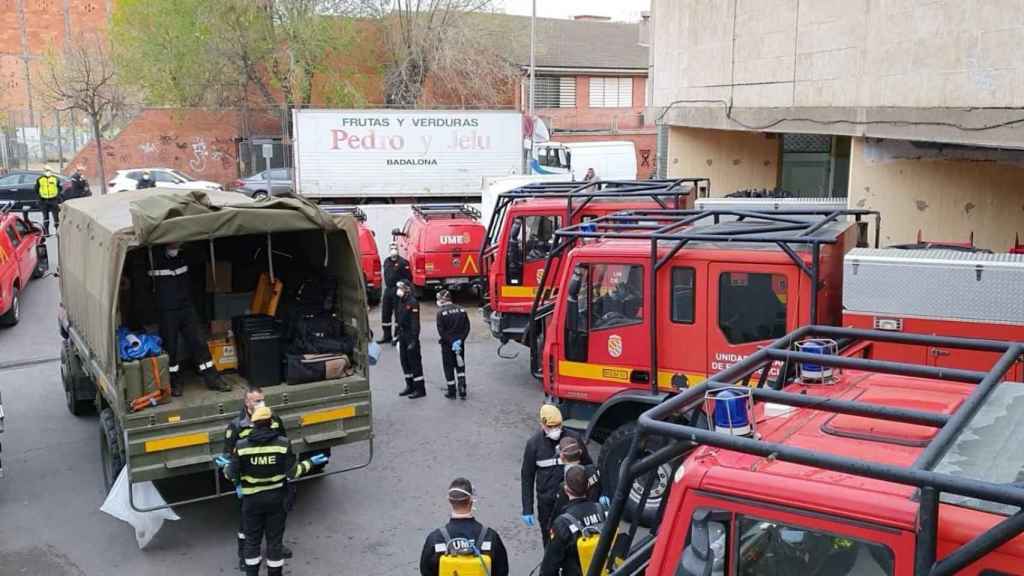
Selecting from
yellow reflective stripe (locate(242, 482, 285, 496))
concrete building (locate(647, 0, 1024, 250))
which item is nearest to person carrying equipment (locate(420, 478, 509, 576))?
yellow reflective stripe (locate(242, 482, 285, 496))

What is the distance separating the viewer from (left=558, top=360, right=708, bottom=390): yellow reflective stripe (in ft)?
28.0

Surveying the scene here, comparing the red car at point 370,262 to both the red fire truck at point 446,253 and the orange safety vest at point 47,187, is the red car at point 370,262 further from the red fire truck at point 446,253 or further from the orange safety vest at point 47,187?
the orange safety vest at point 47,187

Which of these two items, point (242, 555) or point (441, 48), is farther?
point (441, 48)

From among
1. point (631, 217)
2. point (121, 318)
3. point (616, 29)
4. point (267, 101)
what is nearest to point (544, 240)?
point (631, 217)

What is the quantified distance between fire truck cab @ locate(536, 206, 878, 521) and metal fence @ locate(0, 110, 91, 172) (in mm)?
31265

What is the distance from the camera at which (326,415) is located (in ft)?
27.8

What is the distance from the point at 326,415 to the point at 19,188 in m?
24.8

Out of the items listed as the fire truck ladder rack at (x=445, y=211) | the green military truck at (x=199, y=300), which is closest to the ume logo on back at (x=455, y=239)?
the fire truck ladder rack at (x=445, y=211)

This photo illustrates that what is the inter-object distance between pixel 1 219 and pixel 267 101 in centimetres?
2055

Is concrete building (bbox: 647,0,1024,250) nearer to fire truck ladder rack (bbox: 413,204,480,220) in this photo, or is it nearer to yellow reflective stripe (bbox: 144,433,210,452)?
fire truck ladder rack (bbox: 413,204,480,220)

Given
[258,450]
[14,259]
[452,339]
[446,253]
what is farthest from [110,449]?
[446,253]

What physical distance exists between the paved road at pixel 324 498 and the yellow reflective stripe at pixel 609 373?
1.35m

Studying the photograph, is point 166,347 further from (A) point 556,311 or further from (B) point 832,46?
(B) point 832,46

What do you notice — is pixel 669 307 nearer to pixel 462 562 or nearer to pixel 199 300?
pixel 462 562
